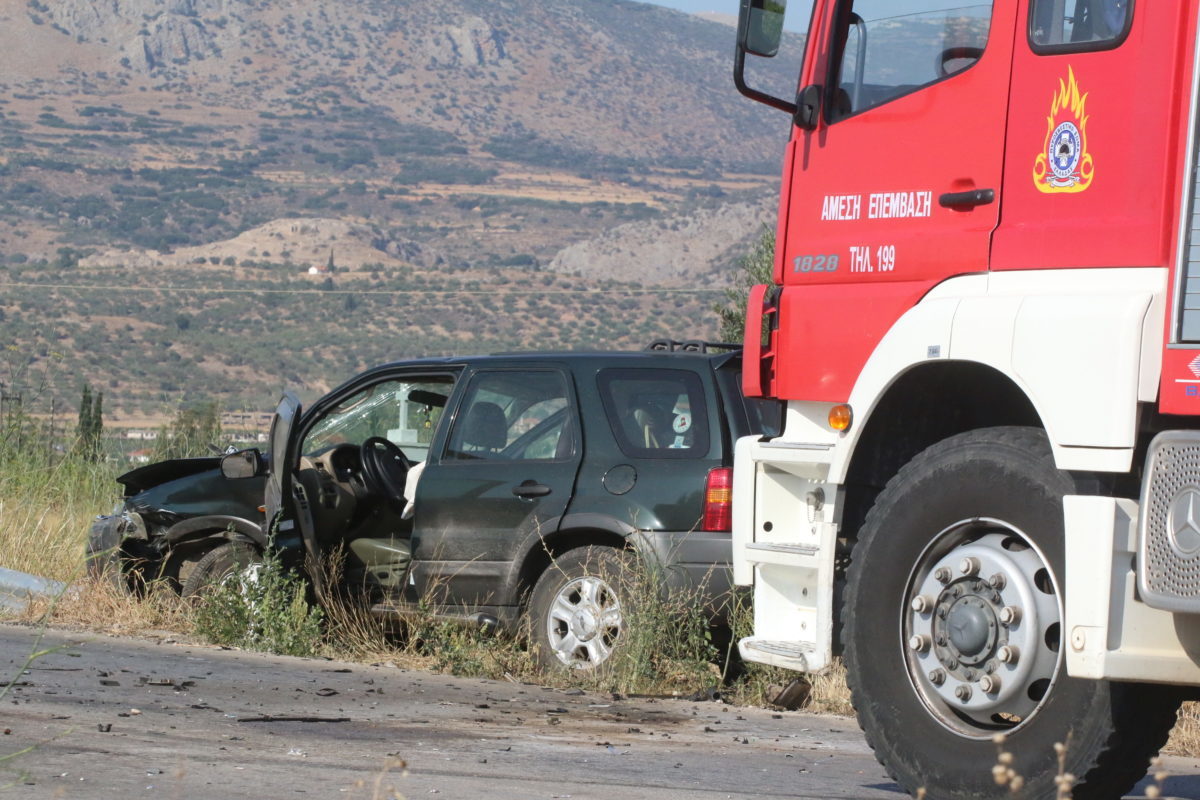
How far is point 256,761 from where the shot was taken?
230 inches

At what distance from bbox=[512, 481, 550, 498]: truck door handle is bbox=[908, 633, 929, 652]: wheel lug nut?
390cm

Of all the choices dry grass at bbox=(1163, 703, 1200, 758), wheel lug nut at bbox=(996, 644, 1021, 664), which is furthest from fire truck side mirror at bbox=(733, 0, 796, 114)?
dry grass at bbox=(1163, 703, 1200, 758)

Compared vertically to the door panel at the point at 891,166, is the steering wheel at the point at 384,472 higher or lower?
lower

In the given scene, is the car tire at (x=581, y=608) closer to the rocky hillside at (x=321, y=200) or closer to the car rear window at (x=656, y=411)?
the car rear window at (x=656, y=411)

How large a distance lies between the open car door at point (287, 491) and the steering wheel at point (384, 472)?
1.66 feet

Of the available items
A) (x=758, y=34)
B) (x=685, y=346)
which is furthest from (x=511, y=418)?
(x=758, y=34)

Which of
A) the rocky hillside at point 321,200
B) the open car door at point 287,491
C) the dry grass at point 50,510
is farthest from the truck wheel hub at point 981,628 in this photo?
the rocky hillside at point 321,200

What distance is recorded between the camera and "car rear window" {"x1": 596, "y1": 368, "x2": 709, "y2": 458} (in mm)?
8875

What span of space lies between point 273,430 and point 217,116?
16921cm

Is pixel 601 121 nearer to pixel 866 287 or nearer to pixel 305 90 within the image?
pixel 305 90

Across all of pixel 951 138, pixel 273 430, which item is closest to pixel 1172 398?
pixel 951 138

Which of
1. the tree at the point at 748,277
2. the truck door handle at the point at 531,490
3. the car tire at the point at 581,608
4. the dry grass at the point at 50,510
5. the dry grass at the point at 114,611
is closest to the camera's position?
the car tire at the point at 581,608

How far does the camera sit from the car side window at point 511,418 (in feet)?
30.6

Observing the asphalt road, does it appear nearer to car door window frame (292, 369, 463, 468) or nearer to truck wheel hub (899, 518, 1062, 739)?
truck wheel hub (899, 518, 1062, 739)
